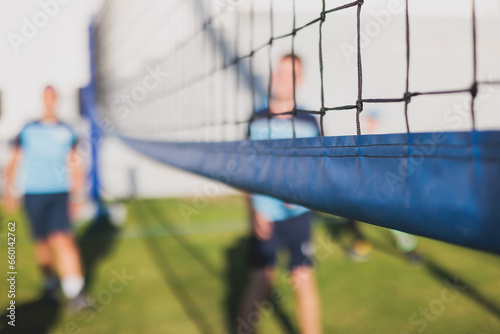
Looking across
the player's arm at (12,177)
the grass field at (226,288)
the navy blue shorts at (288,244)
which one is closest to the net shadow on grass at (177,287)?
the grass field at (226,288)

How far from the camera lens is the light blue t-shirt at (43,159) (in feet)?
12.3

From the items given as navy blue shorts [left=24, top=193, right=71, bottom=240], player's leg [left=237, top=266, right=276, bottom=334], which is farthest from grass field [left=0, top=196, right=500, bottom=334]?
player's leg [left=237, top=266, right=276, bottom=334]

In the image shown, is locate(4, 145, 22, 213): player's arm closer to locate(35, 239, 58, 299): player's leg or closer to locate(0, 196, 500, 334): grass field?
locate(35, 239, 58, 299): player's leg

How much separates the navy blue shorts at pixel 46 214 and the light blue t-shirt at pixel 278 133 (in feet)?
5.97

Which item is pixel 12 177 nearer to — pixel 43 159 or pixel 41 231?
pixel 43 159

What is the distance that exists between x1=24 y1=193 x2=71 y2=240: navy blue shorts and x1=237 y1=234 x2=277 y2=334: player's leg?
180cm

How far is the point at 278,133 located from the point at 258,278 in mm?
817

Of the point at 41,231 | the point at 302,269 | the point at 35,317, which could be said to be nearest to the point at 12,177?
the point at 41,231

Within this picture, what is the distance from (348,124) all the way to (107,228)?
5.56 metres

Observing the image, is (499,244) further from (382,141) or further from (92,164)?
(92,164)

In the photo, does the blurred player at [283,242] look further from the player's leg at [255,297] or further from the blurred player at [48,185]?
the blurred player at [48,185]

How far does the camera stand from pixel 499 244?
0.71m

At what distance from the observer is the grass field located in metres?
3.34

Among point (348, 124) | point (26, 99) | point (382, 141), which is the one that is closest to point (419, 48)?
point (348, 124)
